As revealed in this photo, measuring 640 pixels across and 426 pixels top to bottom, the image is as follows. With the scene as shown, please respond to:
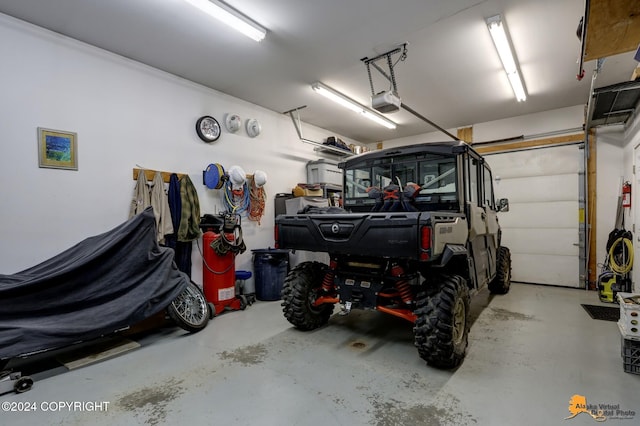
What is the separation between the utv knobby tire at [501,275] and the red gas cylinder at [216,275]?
442 centimetres

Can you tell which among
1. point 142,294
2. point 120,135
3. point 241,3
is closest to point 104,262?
point 142,294

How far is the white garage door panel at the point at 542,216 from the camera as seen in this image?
594cm

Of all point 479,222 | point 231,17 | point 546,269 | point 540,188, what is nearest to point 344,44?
point 231,17

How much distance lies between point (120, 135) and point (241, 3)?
2228mm

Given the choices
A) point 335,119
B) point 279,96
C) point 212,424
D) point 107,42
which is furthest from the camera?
point 335,119

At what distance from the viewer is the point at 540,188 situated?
20.5 ft

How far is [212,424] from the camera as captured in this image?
Result: 1.95 m

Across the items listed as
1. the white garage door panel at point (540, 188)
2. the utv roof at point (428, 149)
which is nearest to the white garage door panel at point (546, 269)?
the white garage door panel at point (540, 188)

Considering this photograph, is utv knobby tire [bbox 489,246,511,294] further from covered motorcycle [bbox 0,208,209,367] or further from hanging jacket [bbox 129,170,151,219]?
hanging jacket [bbox 129,170,151,219]

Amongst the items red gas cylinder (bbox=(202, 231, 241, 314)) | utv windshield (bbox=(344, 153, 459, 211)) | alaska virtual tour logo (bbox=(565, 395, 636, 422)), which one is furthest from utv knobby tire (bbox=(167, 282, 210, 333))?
alaska virtual tour logo (bbox=(565, 395, 636, 422))

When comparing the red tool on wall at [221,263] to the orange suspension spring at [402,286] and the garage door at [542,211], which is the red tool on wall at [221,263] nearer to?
the orange suspension spring at [402,286]

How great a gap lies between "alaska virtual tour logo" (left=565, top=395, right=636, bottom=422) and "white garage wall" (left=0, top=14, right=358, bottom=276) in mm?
4349

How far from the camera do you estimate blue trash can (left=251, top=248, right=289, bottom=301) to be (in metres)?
5.09

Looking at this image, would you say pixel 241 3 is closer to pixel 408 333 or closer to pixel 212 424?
pixel 212 424
